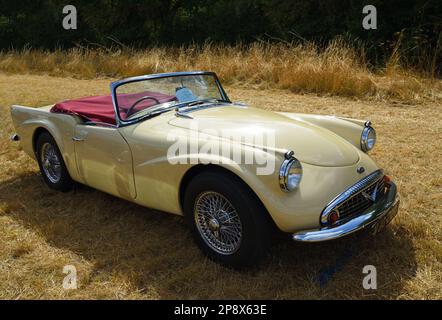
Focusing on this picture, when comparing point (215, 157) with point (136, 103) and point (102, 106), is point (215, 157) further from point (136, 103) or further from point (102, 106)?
point (102, 106)

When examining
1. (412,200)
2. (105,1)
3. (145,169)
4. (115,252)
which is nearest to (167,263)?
(115,252)

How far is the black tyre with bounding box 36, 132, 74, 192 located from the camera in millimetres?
4008

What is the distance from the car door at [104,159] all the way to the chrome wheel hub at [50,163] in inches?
21.8

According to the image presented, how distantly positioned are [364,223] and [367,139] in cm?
106

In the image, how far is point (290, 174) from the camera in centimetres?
250

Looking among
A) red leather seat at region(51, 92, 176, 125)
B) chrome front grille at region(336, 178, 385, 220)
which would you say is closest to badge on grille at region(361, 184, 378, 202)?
chrome front grille at region(336, 178, 385, 220)

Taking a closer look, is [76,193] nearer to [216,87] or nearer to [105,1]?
[216,87]

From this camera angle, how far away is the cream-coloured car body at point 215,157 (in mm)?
2500

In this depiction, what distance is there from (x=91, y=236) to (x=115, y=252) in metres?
0.36

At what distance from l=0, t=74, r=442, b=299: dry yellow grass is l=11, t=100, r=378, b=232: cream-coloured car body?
1.05 feet

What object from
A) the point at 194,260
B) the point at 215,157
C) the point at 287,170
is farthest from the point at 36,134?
the point at 287,170

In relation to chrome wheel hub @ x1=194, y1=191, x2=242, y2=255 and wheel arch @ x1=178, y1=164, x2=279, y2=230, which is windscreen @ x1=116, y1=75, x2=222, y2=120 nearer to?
wheel arch @ x1=178, y1=164, x2=279, y2=230

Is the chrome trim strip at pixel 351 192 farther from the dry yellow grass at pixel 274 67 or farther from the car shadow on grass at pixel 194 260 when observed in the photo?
the dry yellow grass at pixel 274 67

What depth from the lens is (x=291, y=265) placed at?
9.18 ft
